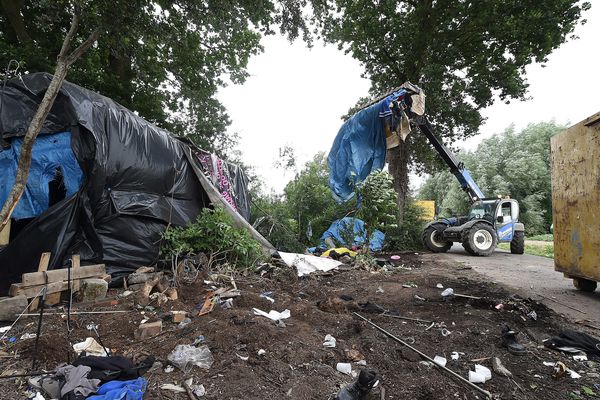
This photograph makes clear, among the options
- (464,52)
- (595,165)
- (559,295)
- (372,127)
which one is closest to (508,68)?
(464,52)

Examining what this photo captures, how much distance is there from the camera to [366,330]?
304 centimetres

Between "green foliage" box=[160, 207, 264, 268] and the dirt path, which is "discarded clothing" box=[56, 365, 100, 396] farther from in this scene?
the dirt path

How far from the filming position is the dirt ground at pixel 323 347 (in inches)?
84.6

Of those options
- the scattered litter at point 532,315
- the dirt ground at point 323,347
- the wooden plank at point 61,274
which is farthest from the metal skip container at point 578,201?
the wooden plank at point 61,274

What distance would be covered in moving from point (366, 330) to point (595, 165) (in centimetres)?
391

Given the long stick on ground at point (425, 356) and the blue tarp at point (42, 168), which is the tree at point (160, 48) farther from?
the long stick on ground at point (425, 356)

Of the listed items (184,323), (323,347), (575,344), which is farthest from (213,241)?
(575,344)

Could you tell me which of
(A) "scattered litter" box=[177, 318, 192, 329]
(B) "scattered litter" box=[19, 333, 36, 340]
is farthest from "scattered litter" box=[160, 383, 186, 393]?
(B) "scattered litter" box=[19, 333, 36, 340]

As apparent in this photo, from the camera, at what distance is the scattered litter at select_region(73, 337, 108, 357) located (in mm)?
2561

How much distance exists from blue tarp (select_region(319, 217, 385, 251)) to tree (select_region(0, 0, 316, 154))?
523 cm

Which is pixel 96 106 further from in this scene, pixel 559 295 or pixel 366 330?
pixel 559 295

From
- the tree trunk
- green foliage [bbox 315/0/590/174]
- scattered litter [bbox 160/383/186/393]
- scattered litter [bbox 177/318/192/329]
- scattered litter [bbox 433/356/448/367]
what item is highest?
green foliage [bbox 315/0/590/174]

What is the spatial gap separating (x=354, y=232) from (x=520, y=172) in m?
28.5

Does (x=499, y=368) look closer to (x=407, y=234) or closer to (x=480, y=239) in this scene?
(x=480, y=239)
